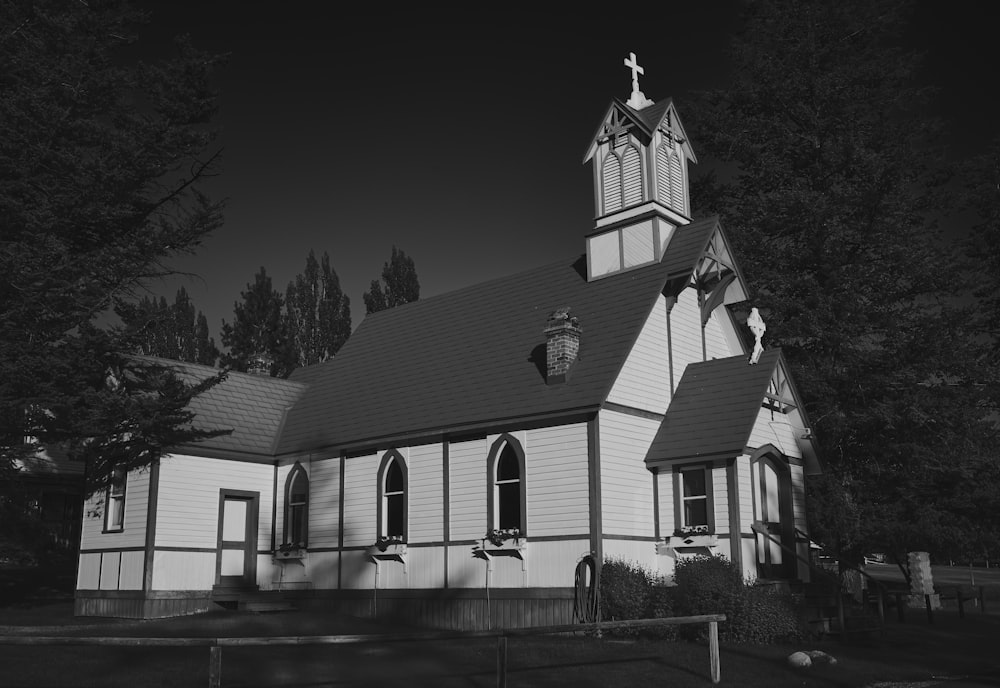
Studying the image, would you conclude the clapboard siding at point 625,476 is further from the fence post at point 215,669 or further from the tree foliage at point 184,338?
the tree foliage at point 184,338

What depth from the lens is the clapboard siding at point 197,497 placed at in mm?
25516

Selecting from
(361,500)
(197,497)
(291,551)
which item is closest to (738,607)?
(361,500)

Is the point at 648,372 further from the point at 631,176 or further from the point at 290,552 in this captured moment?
the point at 290,552

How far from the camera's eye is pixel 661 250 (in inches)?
993

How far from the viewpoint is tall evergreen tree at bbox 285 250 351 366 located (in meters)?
56.9

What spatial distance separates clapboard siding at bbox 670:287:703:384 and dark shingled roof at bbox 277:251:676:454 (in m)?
1.17

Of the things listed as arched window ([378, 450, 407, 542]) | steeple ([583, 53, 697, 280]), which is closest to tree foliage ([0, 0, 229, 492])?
arched window ([378, 450, 407, 542])

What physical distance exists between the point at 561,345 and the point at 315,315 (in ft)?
123

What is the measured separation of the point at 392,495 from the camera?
24.8 meters

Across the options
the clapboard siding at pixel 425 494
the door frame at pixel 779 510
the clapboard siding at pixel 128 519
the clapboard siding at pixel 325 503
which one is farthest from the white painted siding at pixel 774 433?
the clapboard siding at pixel 128 519

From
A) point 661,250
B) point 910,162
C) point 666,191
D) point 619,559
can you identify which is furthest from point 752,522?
point 910,162

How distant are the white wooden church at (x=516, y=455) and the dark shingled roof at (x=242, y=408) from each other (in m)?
0.10

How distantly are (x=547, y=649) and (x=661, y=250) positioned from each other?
11781mm

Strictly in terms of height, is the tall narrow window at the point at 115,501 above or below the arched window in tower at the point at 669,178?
below
